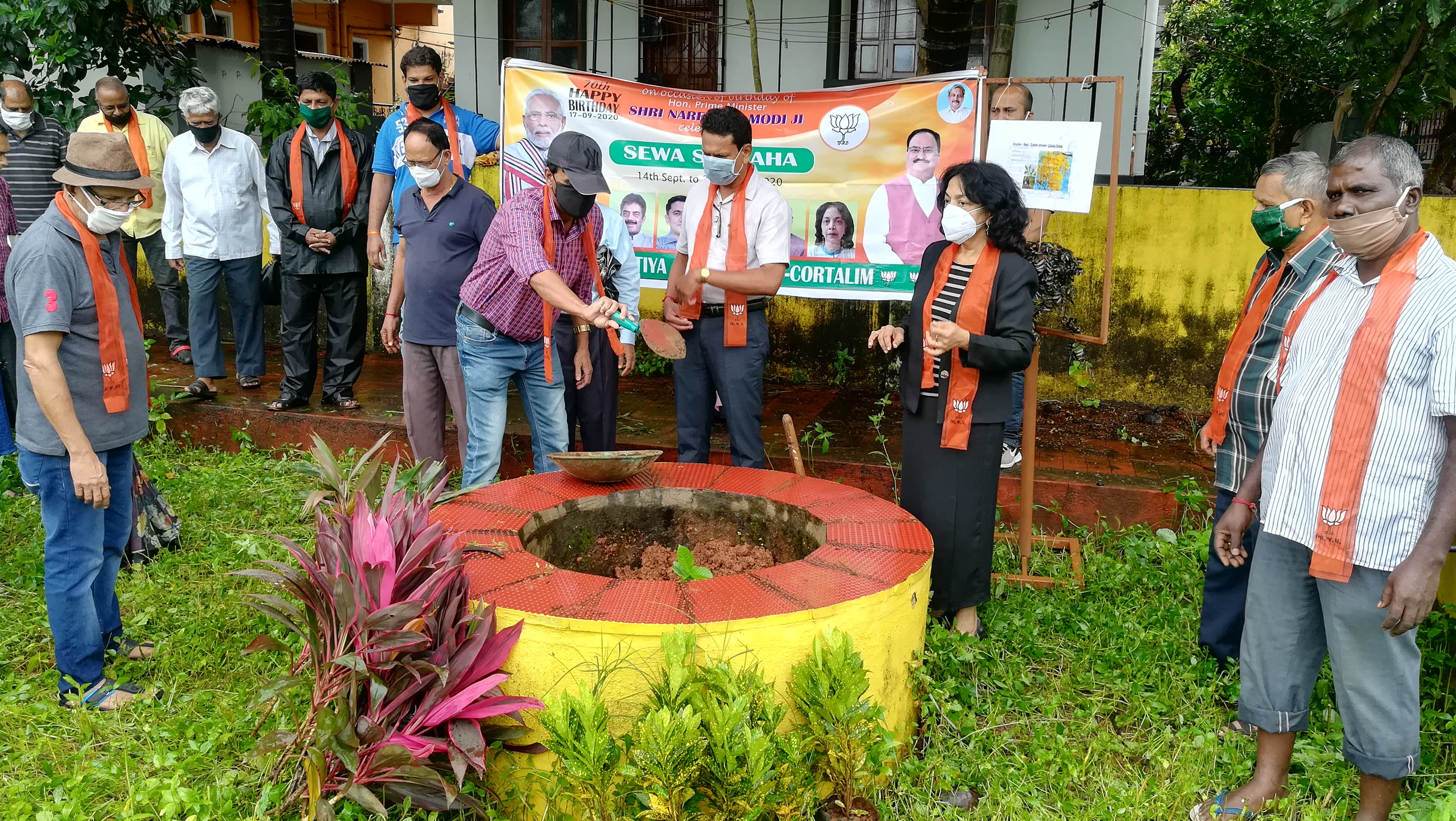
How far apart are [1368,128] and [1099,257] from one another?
1721 millimetres

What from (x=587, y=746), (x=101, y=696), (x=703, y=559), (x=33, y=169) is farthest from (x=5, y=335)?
(x=587, y=746)

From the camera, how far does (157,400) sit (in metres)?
6.17

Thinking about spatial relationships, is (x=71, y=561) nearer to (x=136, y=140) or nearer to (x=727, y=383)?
(x=727, y=383)

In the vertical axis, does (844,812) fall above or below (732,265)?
below

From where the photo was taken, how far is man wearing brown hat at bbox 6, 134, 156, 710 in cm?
330

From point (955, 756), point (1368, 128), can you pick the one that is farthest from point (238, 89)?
point (955, 756)

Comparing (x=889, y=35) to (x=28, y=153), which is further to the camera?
(x=889, y=35)

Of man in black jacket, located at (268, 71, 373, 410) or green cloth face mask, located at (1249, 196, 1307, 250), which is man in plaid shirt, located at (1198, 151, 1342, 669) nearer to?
green cloth face mask, located at (1249, 196, 1307, 250)

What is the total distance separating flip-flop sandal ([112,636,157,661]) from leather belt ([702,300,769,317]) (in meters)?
2.47

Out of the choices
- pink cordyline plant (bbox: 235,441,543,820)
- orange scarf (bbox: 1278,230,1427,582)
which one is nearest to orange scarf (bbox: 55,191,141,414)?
pink cordyline plant (bbox: 235,441,543,820)

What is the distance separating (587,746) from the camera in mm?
2562

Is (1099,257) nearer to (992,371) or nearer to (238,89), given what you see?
(992,371)

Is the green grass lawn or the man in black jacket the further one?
the man in black jacket

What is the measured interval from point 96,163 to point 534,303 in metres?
1.60
